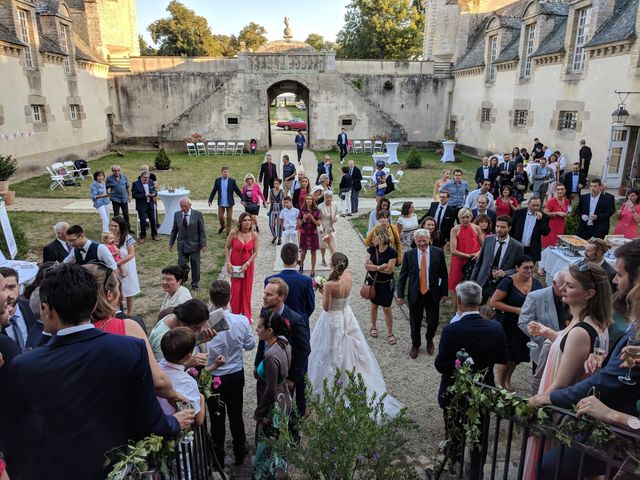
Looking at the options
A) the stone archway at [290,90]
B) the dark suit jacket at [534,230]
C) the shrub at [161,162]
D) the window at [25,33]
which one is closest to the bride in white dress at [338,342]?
the dark suit jacket at [534,230]

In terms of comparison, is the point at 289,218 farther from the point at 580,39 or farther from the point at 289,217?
the point at 580,39

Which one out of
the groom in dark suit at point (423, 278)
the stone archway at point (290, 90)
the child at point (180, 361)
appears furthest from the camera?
the stone archway at point (290, 90)

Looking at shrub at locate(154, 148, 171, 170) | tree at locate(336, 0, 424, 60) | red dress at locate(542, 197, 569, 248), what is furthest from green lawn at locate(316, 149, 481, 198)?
tree at locate(336, 0, 424, 60)

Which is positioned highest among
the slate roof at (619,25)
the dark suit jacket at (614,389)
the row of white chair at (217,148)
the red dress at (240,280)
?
the slate roof at (619,25)

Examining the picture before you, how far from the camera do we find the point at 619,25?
15438mm

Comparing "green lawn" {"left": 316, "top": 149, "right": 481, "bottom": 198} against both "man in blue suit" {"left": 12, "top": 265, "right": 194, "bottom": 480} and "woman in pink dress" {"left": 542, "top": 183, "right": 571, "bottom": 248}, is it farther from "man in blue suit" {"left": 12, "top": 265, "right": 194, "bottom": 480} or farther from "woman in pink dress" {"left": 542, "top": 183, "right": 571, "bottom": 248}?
"man in blue suit" {"left": 12, "top": 265, "right": 194, "bottom": 480}

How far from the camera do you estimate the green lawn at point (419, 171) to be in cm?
1692

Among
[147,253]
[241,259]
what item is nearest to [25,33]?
[147,253]

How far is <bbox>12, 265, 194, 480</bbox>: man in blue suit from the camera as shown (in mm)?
2072

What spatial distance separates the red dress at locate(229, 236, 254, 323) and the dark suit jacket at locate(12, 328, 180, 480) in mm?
4342

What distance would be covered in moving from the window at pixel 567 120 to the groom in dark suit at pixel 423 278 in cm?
1556

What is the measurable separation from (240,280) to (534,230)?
5.16 m

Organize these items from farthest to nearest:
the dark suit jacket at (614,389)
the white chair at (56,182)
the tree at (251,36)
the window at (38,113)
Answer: the tree at (251,36), the window at (38,113), the white chair at (56,182), the dark suit jacket at (614,389)

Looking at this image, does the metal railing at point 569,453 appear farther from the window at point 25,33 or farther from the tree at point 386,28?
the tree at point 386,28
